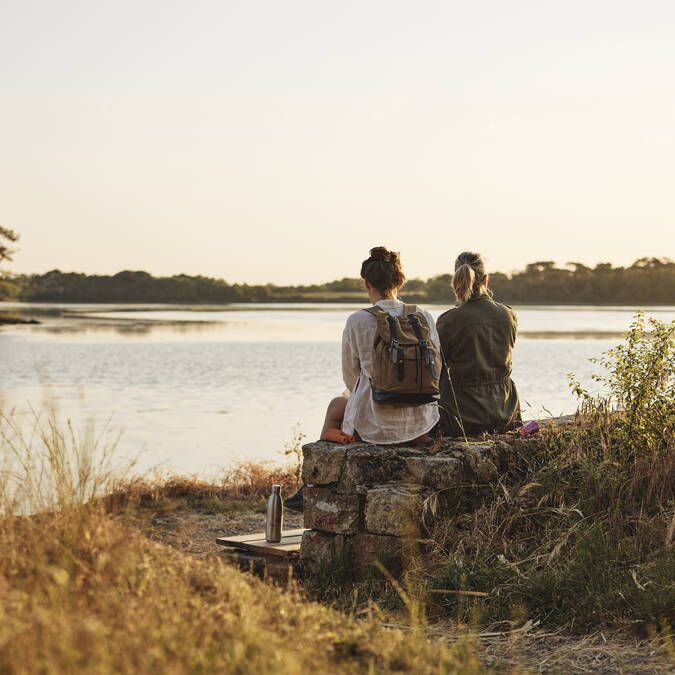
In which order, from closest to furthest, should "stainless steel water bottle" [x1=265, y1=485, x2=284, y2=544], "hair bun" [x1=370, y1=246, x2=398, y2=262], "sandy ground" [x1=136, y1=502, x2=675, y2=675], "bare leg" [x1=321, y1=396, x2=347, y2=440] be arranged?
"sandy ground" [x1=136, y1=502, x2=675, y2=675]
"hair bun" [x1=370, y1=246, x2=398, y2=262]
"stainless steel water bottle" [x1=265, y1=485, x2=284, y2=544]
"bare leg" [x1=321, y1=396, x2=347, y2=440]

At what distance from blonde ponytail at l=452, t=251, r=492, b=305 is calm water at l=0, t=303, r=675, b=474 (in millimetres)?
1027

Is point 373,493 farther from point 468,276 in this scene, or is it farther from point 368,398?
point 468,276

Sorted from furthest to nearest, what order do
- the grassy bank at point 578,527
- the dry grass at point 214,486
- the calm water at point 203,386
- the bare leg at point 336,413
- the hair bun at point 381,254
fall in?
the calm water at point 203,386, the dry grass at point 214,486, the bare leg at point 336,413, the hair bun at point 381,254, the grassy bank at point 578,527

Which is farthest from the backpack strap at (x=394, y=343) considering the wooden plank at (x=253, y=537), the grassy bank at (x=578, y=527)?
the wooden plank at (x=253, y=537)

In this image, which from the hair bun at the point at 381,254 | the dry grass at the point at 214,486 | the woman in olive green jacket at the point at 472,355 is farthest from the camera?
the dry grass at the point at 214,486

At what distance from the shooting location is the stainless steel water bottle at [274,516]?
6.02m

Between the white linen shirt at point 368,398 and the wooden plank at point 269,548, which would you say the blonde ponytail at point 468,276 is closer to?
the white linen shirt at point 368,398

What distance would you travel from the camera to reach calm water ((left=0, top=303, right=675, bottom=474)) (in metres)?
14.5

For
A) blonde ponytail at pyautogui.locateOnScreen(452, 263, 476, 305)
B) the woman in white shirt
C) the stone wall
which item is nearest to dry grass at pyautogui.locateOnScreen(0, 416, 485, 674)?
the stone wall

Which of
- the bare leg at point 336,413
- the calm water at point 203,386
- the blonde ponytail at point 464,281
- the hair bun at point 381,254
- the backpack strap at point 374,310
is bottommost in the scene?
the calm water at point 203,386

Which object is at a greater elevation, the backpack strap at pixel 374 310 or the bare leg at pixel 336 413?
the backpack strap at pixel 374 310

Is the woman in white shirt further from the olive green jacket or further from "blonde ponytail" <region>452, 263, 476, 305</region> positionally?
"blonde ponytail" <region>452, 263, 476, 305</region>

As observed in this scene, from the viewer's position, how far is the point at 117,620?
126 inches

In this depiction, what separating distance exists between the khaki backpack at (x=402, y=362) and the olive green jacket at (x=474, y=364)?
0.63 metres
